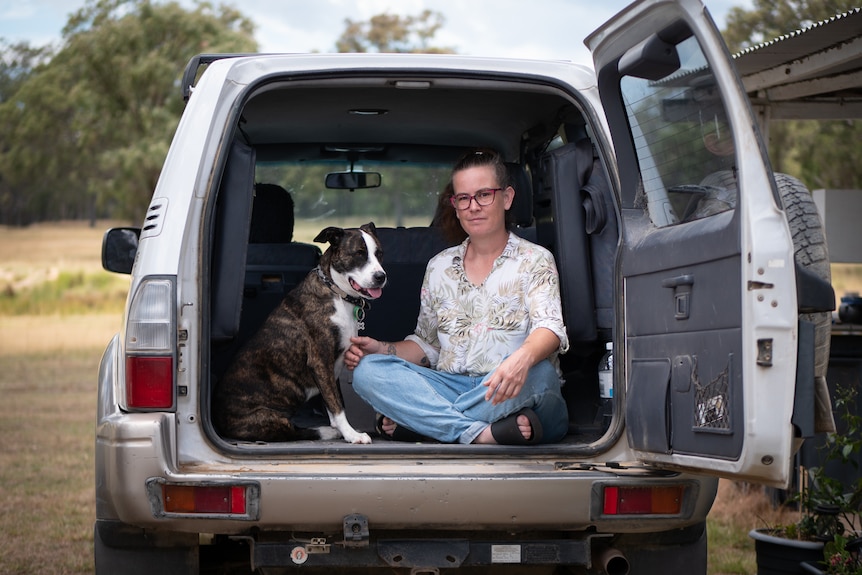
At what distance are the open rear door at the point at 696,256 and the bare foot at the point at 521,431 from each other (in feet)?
1.33

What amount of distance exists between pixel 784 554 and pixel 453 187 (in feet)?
6.85

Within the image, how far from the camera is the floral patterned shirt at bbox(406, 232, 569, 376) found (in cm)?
385

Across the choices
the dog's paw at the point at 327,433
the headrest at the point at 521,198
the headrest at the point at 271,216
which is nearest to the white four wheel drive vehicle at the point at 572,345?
the dog's paw at the point at 327,433

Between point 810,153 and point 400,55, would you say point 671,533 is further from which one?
point 810,153

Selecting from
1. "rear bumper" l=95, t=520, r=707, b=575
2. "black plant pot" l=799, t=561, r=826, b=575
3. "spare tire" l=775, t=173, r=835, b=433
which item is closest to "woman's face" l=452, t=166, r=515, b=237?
"spare tire" l=775, t=173, r=835, b=433

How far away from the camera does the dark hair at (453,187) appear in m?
4.15

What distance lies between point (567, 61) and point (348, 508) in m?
1.76

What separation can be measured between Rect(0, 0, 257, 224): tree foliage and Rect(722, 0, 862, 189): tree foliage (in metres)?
15.4

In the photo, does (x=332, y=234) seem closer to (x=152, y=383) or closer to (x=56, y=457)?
(x=152, y=383)

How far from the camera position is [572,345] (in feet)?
13.4

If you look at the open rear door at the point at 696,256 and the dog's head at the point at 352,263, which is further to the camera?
the dog's head at the point at 352,263

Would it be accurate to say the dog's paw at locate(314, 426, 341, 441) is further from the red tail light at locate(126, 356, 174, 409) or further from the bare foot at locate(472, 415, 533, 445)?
the red tail light at locate(126, 356, 174, 409)

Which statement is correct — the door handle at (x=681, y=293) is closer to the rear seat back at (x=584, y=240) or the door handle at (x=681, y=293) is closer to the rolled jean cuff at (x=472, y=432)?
the rear seat back at (x=584, y=240)

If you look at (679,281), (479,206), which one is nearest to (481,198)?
(479,206)
